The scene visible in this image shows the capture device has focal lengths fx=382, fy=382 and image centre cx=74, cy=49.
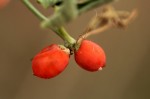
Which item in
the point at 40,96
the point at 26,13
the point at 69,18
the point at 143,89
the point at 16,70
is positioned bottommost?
the point at 69,18

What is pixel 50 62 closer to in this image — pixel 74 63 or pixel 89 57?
pixel 89 57

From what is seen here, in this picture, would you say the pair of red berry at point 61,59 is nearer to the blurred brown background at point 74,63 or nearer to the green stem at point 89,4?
the green stem at point 89,4

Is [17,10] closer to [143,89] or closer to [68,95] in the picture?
[68,95]

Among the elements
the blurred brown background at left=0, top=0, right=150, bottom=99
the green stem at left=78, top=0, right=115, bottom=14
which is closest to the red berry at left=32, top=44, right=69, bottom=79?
the green stem at left=78, top=0, right=115, bottom=14

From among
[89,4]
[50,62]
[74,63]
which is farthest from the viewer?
[74,63]

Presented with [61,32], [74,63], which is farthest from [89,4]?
[74,63]

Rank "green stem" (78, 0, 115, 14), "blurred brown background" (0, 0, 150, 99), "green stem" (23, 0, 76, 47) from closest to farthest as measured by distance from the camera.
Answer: "green stem" (78, 0, 115, 14)
"green stem" (23, 0, 76, 47)
"blurred brown background" (0, 0, 150, 99)

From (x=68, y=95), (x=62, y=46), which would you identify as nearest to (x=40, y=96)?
(x=68, y=95)

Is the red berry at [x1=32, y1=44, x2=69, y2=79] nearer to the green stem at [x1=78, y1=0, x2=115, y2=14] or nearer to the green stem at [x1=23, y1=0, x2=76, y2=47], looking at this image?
the green stem at [x1=23, y1=0, x2=76, y2=47]
